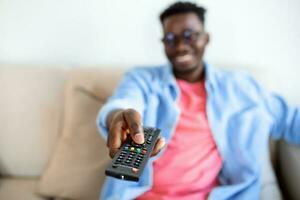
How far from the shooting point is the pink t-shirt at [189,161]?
997 millimetres

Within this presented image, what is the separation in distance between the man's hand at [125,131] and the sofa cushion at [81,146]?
429 mm

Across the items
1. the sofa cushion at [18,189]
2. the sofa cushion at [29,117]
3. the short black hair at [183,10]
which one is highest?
the short black hair at [183,10]

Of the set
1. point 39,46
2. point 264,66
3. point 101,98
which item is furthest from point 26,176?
point 264,66

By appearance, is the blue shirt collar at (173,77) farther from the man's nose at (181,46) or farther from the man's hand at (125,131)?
the man's hand at (125,131)

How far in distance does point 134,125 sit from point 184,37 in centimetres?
48

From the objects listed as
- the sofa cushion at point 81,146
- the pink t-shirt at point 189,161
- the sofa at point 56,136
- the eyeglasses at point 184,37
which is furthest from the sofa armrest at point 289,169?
the sofa cushion at point 81,146

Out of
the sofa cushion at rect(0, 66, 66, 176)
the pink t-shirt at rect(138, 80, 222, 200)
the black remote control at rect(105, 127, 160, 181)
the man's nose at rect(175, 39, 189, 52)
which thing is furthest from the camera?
the sofa cushion at rect(0, 66, 66, 176)

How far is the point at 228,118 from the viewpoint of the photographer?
1.10m

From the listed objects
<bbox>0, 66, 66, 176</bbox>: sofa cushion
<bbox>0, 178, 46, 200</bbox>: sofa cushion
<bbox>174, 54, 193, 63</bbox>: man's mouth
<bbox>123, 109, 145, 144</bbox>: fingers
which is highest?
<bbox>174, 54, 193, 63</bbox>: man's mouth

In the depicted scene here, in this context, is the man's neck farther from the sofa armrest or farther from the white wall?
the sofa armrest

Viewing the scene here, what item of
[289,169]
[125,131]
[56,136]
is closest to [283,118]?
[289,169]

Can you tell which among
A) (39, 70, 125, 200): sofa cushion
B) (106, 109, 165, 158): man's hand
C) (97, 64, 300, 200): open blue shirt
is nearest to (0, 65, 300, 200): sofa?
(39, 70, 125, 200): sofa cushion

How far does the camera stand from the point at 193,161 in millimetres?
1034

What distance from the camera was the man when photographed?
3.29 ft
